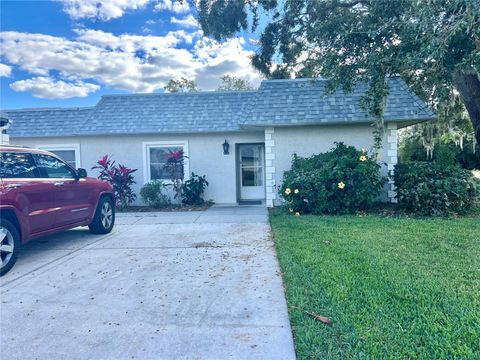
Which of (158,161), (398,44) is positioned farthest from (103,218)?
(398,44)

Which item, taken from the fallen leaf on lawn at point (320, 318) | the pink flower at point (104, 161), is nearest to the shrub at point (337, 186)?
the fallen leaf on lawn at point (320, 318)

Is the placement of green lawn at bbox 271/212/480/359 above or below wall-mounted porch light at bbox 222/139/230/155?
below

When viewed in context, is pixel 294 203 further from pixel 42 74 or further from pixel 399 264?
pixel 42 74

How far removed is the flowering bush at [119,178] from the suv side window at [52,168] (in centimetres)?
458

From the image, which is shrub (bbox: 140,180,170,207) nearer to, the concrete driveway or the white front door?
the white front door

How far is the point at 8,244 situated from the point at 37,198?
2.62 ft

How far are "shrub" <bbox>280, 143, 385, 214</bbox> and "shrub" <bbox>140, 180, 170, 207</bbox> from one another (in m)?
4.65

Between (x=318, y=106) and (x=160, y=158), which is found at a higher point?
(x=318, y=106)

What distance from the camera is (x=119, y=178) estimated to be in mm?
10914

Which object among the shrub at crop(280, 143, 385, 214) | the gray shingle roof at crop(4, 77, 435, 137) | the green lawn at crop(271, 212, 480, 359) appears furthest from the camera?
the gray shingle roof at crop(4, 77, 435, 137)

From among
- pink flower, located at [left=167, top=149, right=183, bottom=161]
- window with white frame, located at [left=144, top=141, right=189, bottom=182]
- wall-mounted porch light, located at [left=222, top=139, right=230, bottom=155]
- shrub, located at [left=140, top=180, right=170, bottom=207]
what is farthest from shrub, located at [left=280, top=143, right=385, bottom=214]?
shrub, located at [left=140, top=180, right=170, bottom=207]

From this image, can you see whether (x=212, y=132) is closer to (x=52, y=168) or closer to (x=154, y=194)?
(x=154, y=194)

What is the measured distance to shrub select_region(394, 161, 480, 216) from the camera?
27.2 ft

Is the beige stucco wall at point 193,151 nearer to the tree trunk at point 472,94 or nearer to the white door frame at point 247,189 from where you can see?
the white door frame at point 247,189
